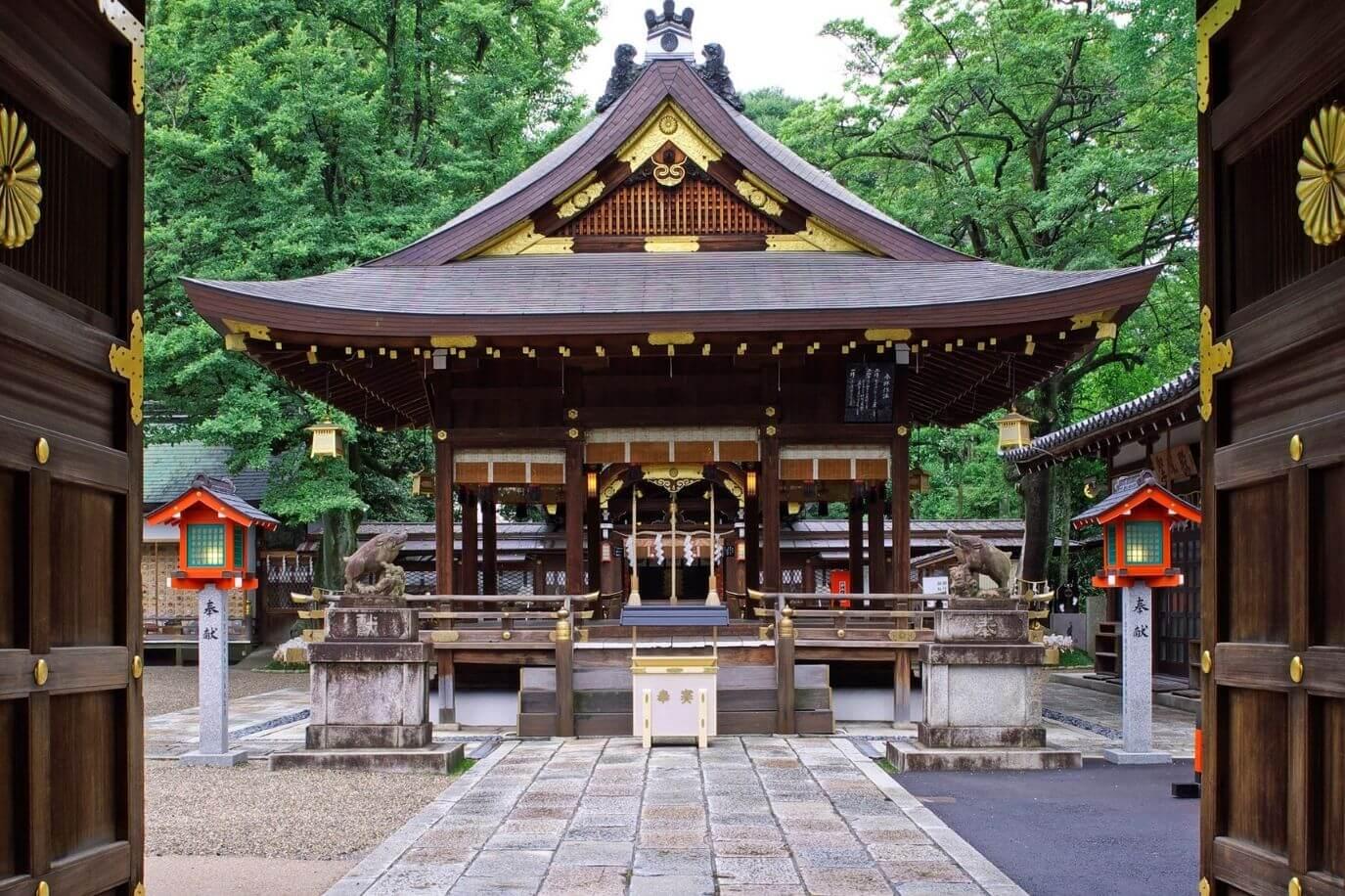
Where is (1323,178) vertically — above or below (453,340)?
below

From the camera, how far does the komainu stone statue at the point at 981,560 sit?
11.7m

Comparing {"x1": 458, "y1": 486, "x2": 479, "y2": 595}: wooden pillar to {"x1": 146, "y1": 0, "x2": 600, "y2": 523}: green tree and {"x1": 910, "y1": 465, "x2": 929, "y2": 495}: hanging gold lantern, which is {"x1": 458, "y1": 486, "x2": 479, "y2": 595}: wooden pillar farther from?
{"x1": 910, "y1": 465, "x2": 929, "y2": 495}: hanging gold lantern

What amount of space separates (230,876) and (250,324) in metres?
7.86

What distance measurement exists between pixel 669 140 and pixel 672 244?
1.34 m

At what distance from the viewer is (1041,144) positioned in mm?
23359

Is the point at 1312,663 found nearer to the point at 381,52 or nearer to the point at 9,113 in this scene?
the point at 9,113

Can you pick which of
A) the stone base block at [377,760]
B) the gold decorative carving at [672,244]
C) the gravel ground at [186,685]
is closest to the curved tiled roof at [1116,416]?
the gold decorative carving at [672,244]

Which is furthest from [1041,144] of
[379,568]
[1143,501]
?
[379,568]

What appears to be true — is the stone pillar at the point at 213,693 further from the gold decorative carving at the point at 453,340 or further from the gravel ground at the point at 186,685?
the gravel ground at the point at 186,685

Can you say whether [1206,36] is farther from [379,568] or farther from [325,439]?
[325,439]

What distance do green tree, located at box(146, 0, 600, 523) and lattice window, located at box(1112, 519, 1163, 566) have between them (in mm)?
13132

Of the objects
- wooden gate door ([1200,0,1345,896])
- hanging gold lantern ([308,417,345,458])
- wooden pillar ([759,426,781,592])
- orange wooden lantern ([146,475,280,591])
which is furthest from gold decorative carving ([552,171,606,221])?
wooden gate door ([1200,0,1345,896])

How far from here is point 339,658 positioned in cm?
1122

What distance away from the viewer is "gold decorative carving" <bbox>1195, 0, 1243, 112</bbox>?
4328 mm
